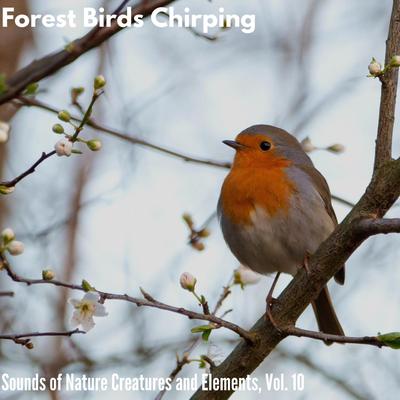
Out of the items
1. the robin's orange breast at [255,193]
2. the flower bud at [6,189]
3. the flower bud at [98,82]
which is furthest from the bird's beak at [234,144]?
the flower bud at [6,189]

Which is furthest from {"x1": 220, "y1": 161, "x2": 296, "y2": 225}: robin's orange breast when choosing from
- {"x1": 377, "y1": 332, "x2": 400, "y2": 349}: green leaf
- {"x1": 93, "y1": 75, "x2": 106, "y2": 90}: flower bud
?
{"x1": 93, "y1": 75, "x2": 106, "y2": 90}: flower bud

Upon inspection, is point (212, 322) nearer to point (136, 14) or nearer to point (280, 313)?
point (280, 313)

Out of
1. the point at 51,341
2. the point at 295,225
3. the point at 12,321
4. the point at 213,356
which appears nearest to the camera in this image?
the point at 213,356

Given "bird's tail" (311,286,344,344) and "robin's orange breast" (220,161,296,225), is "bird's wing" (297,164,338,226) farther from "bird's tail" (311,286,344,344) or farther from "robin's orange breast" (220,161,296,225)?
"bird's tail" (311,286,344,344)

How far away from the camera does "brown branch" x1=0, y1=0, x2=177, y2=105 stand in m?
2.18

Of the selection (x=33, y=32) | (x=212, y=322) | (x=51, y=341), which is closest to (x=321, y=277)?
(x=212, y=322)

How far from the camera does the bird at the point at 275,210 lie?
465 cm

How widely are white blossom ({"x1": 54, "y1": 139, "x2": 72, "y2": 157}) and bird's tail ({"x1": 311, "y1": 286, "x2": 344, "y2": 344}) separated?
9.97ft

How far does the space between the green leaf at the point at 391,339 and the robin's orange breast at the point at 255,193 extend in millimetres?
1876

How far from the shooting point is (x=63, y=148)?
261 cm

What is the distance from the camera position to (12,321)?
531 centimetres

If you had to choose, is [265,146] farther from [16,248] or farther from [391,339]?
[16,248]

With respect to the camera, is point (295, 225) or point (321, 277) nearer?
point (321, 277)

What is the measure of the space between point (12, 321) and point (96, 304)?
2.59 m
